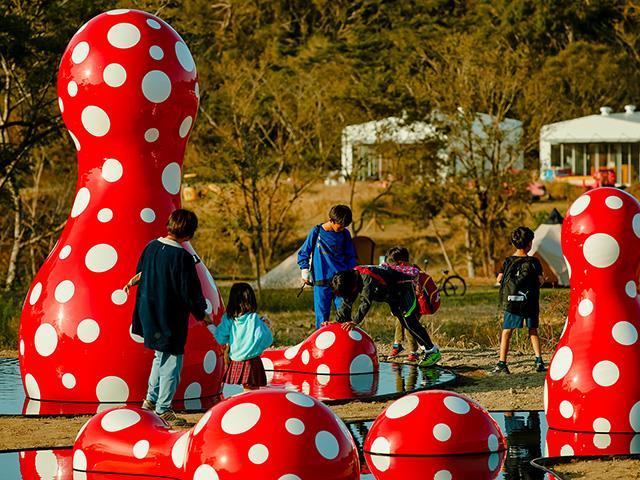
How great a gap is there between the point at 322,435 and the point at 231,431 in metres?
0.41

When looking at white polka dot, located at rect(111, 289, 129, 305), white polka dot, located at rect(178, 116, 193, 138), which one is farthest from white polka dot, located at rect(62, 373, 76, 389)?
white polka dot, located at rect(178, 116, 193, 138)

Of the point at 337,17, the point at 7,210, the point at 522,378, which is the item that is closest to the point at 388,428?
the point at 522,378

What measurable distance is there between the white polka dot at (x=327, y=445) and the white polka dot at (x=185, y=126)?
4375mm

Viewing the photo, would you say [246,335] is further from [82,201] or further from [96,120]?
[96,120]

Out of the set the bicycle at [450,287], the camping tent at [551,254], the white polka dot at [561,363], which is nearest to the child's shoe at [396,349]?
the white polka dot at [561,363]

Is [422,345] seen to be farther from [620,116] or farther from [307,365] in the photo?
[620,116]

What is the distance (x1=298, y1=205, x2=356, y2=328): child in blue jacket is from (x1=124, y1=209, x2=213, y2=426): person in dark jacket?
345 cm

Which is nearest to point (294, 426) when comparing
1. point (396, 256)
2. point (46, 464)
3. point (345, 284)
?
point (46, 464)

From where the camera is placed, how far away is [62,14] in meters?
23.5

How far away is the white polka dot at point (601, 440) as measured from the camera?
7555 mm

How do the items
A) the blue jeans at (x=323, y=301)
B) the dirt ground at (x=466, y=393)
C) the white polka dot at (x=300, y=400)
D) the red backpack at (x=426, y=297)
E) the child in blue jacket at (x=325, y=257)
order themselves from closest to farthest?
1. the white polka dot at (x=300, y=400)
2. the dirt ground at (x=466, y=393)
3. the child in blue jacket at (x=325, y=257)
4. the blue jeans at (x=323, y=301)
5. the red backpack at (x=426, y=297)

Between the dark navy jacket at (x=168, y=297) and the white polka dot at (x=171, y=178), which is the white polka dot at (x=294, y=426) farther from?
the white polka dot at (x=171, y=178)

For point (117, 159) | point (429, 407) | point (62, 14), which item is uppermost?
point (62, 14)

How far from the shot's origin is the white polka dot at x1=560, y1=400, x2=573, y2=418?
26.0 feet
